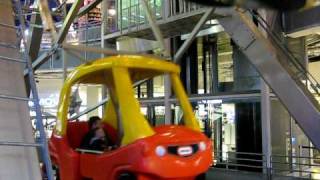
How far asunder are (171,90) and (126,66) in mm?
6417

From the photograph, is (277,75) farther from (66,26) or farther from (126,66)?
(66,26)

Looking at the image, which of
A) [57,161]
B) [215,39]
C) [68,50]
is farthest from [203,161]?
[215,39]

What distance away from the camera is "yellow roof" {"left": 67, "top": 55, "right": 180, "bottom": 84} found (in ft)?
22.2

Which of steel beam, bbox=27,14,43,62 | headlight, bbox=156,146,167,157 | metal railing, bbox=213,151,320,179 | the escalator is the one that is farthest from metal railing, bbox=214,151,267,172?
headlight, bbox=156,146,167,157

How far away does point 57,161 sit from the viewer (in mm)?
7844

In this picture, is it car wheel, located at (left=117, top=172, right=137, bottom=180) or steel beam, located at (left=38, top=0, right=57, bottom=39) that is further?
steel beam, located at (left=38, top=0, right=57, bottom=39)

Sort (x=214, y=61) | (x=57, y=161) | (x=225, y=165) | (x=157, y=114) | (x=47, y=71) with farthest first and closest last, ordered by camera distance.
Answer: (x=47, y=71) → (x=157, y=114) → (x=214, y=61) → (x=225, y=165) → (x=57, y=161)

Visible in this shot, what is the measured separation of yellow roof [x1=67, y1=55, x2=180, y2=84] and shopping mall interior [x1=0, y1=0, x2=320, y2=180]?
0.07ft

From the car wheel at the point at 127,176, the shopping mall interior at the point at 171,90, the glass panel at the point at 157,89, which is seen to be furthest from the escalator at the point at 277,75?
the glass panel at the point at 157,89

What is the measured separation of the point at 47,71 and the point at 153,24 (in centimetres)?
1383

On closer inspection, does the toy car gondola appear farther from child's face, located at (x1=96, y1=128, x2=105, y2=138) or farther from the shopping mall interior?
child's face, located at (x1=96, y1=128, x2=105, y2=138)

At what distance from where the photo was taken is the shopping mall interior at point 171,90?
4551 millimetres

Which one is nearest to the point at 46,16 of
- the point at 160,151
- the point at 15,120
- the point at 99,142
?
the point at 99,142

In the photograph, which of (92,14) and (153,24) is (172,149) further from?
(92,14)
